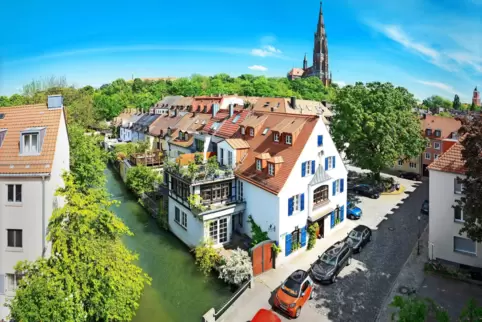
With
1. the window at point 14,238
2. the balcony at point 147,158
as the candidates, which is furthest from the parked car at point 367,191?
the window at point 14,238

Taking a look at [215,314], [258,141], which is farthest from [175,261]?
[258,141]

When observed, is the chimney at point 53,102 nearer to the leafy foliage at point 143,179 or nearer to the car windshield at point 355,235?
the leafy foliage at point 143,179

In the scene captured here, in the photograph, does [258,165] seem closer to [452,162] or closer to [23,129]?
[452,162]

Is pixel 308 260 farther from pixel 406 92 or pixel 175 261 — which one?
pixel 406 92

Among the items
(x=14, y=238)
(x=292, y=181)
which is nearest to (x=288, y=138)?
(x=292, y=181)

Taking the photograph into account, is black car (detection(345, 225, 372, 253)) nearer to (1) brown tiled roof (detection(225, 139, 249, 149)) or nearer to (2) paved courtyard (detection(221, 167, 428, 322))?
(2) paved courtyard (detection(221, 167, 428, 322))
